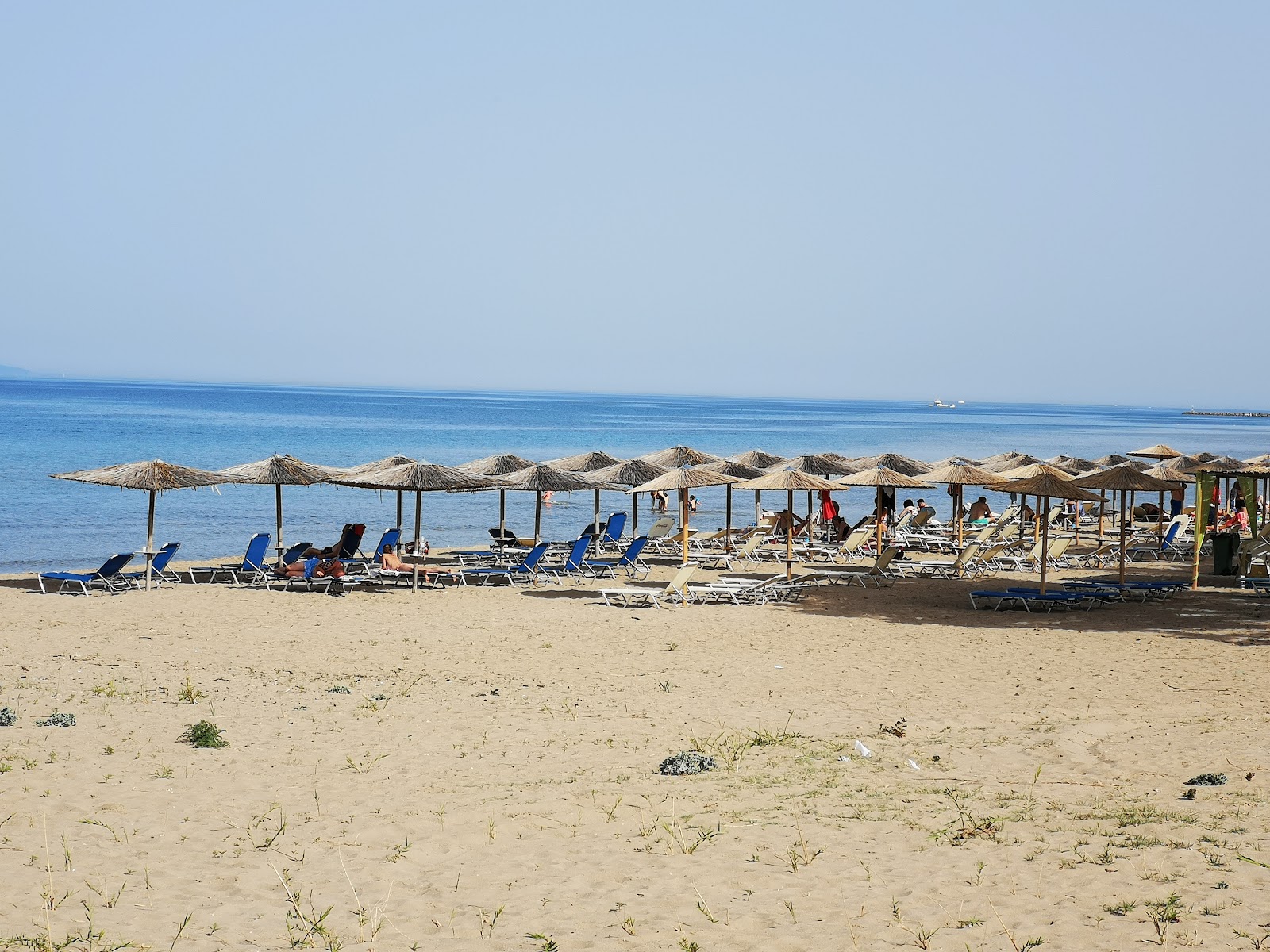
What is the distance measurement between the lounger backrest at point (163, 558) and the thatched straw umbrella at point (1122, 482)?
12153 mm

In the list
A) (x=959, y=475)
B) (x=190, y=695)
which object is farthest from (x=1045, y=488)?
(x=190, y=695)

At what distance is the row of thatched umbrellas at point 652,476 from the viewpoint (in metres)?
15.6

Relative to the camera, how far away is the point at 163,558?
55.0ft

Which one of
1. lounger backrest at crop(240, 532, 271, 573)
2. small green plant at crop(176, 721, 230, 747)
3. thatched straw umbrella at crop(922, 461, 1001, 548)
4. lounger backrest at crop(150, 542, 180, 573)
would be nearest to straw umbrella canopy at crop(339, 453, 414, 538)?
lounger backrest at crop(240, 532, 271, 573)

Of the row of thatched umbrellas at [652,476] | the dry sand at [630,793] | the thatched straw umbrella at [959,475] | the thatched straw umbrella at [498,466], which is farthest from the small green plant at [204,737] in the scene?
the thatched straw umbrella at [959,475]

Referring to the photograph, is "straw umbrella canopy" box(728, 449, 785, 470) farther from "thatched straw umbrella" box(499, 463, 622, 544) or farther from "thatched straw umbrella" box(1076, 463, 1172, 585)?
"thatched straw umbrella" box(1076, 463, 1172, 585)

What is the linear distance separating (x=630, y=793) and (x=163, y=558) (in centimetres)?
1179

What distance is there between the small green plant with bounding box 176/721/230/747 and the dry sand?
103mm

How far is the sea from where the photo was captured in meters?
28.5

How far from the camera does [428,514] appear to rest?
33781mm

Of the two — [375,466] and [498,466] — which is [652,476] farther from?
[375,466]

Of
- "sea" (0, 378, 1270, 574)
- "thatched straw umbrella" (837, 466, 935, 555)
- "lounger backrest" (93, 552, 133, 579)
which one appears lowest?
"sea" (0, 378, 1270, 574)

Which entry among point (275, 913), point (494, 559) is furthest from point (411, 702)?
point (494, 559)

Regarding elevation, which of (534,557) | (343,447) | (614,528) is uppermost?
(614,528)
